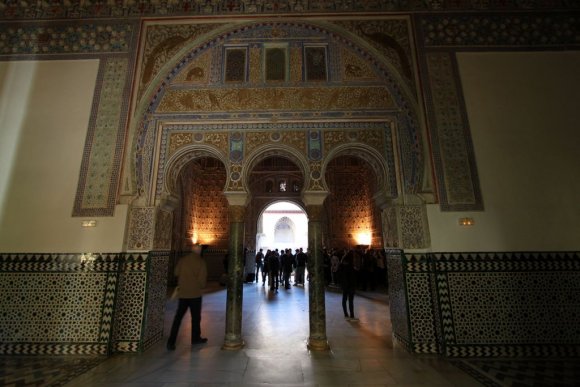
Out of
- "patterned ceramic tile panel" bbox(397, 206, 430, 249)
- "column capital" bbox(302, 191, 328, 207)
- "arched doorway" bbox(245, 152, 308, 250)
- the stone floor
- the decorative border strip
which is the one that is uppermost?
the decorative border strip

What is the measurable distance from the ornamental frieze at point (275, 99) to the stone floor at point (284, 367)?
3.31 meters

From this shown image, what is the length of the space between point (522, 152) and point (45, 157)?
6.64 metres

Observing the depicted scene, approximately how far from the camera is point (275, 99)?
4469 mm

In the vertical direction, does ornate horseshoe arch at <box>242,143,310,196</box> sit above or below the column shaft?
above

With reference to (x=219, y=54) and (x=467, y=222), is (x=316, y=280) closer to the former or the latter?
(x=467, y=222)

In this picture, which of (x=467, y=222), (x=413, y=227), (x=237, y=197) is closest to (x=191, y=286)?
(x=237, y=197)

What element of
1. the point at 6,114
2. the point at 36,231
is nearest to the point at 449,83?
the point at 36,231

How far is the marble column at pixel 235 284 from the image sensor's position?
3.87 meters

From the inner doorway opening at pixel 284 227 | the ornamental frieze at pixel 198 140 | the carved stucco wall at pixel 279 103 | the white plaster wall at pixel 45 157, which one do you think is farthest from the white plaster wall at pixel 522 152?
the inner doorway opening at pixel 284 227

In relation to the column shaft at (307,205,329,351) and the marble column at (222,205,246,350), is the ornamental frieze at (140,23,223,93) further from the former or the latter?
the column shaft at (307,205,329,351)

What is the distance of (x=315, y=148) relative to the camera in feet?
14.2

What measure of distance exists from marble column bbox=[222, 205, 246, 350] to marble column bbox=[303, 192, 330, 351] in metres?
0.94

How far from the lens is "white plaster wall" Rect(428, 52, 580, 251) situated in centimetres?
383

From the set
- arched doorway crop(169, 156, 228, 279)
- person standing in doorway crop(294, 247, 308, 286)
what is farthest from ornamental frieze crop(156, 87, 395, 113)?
person standing in doorway crop(294, 247, 308, 286)
